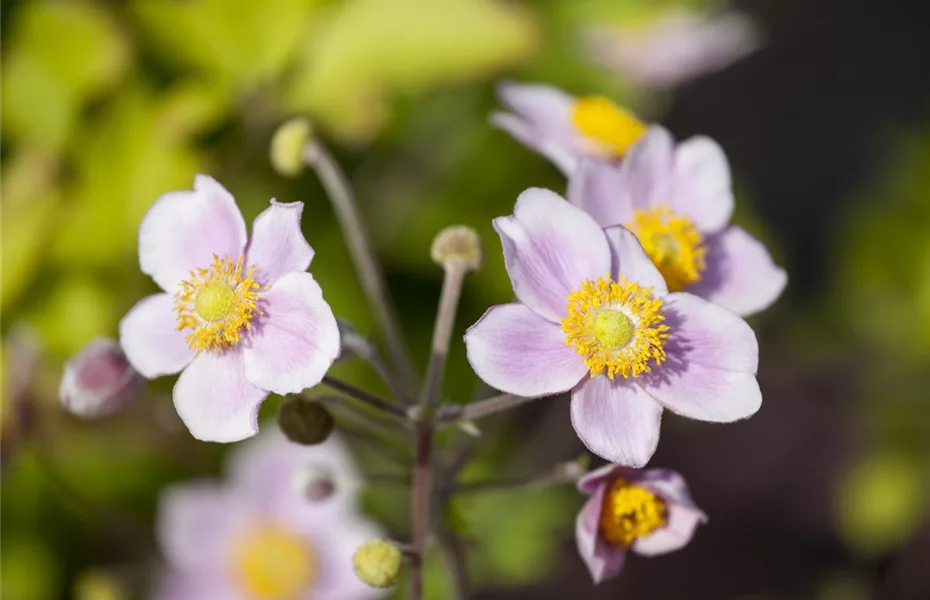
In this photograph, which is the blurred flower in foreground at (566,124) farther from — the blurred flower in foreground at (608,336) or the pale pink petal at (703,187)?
the blurred flower in foreground at (608,336)

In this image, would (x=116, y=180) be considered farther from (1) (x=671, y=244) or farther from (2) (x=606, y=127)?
(1) (x=671, y=244)

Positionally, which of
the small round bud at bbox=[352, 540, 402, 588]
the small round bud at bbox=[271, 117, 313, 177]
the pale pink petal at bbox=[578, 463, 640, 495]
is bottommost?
the small round bud at bbox=[352, 540, 402, 588]

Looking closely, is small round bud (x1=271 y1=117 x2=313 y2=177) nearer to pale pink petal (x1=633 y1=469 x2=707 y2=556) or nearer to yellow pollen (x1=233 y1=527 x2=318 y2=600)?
pale pink petal (x1=633 y1=469 x2=707 y2=556)

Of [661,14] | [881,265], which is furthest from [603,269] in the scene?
[881,265]

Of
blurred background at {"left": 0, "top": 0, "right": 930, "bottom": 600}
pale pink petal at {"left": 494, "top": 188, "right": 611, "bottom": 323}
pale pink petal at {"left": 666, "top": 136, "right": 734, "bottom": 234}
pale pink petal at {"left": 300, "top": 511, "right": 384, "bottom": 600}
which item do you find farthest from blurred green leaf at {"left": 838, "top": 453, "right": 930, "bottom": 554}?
pale pink petal at {"left": 494, "top": 188, "right": 611, "bottom": 323}

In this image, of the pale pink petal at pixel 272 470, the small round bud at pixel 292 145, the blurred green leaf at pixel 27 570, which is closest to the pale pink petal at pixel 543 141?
the small round bud at pixel 292 145
